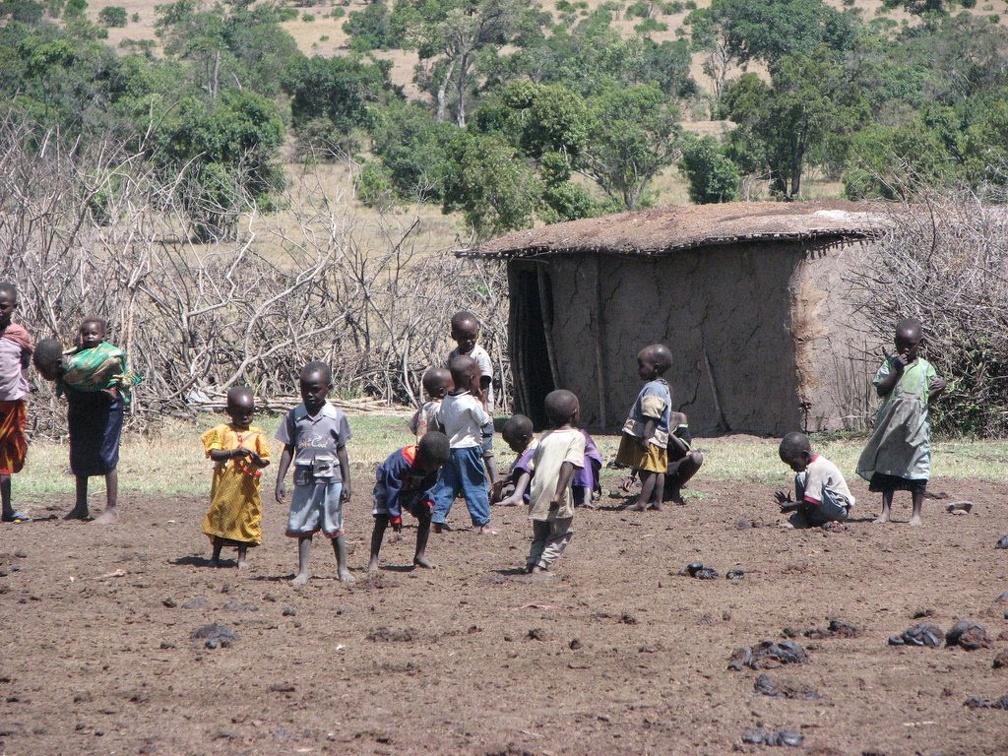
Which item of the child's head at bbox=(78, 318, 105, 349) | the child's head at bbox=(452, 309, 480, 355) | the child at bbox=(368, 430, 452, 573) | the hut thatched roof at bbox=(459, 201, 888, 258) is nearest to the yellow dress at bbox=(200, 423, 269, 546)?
the child at bbox=(368, 430, 452, 573)

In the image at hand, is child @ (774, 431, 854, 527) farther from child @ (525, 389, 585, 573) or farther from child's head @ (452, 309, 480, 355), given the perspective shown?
child's head @ (452, 309, 480, 355)

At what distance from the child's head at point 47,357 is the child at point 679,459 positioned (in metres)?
3.88

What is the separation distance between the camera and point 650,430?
891cm

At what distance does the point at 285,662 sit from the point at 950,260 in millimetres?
9131

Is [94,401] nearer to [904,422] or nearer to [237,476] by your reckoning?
[237,476]

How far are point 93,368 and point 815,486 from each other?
171 inches

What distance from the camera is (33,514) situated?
9.02 meters

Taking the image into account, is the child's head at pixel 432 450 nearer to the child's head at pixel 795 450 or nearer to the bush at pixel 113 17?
the child's head at pixel 795 450

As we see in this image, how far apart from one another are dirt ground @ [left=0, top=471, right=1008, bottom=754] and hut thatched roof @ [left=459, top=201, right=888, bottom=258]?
5.00 m

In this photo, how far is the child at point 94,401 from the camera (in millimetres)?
8188

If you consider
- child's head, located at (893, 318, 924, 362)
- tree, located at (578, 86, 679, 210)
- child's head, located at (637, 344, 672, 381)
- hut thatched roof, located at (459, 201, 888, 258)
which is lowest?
child's head, located at (637, 344, 672, 381)

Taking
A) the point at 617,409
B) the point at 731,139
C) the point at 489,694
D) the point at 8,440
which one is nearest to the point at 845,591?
the point at 489,694

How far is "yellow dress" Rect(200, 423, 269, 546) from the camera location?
7.09 metres

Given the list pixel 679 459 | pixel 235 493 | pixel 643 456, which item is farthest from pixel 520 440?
pixel 679 459
